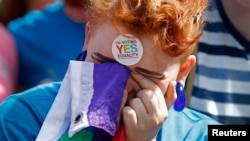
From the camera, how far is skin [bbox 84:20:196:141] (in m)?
1.89

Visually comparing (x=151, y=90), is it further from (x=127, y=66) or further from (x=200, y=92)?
(x=200, y=92)

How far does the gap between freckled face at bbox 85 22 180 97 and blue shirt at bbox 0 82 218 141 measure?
18 centimetres

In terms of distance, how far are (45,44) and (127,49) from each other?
1782 mm

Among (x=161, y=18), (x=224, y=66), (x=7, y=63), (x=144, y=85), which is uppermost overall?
(x=161, y=18)

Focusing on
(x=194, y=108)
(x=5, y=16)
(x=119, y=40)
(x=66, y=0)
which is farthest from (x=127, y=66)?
(x=5, y=16)

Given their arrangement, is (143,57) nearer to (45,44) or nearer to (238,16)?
(238,16)

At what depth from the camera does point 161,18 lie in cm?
187

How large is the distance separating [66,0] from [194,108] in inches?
52.4

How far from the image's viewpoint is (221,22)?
7.99 ft

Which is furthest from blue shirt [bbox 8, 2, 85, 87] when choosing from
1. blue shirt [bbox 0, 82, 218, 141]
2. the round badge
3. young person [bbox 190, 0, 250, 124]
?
the round badge

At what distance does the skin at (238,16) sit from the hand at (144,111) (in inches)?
23.0

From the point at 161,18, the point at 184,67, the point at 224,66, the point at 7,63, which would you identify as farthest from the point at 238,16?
the point at 7,63

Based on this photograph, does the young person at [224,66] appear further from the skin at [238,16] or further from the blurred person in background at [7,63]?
the blurred person in background at [7,63]

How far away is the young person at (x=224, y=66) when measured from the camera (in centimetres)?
240
